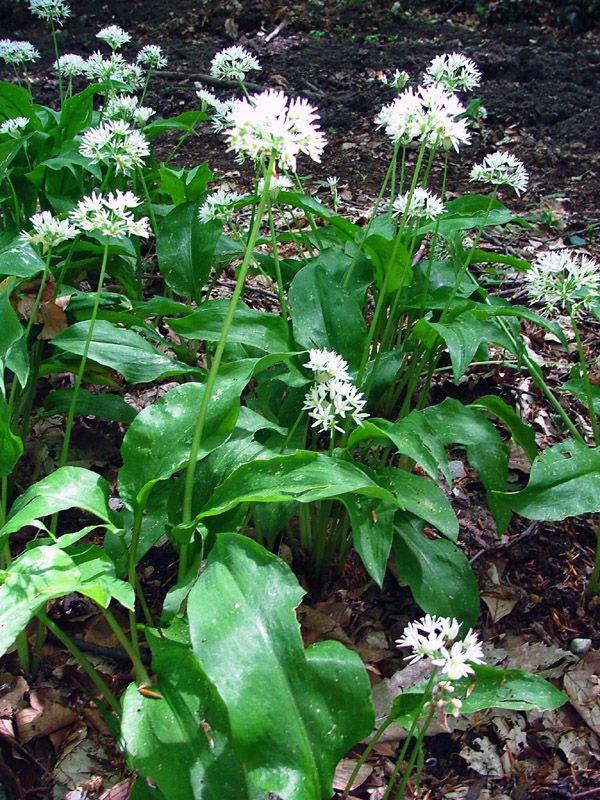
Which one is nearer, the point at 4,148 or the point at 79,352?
the point at 79,352

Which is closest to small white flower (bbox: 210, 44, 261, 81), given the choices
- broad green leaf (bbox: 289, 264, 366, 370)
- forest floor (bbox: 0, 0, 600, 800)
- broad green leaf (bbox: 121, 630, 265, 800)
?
broad green leaf (bbox: 289, 264, 366, 370)

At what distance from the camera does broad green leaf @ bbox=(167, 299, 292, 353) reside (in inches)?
81.4

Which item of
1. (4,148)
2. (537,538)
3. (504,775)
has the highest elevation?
(4,148)

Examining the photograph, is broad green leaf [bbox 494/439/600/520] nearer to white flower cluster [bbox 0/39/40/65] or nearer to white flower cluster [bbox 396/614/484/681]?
white flower cluster [bbox 396/614/484/681]

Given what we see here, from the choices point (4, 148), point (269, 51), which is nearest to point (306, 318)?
point (4, 148)

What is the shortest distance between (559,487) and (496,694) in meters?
0.66

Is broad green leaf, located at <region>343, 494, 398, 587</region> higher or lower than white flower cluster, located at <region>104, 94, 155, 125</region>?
lower

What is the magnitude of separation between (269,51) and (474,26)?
92.9 inches

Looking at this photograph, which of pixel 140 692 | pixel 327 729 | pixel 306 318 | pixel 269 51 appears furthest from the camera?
pixel 269 51

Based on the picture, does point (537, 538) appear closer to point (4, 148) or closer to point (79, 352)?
point (79, 352)

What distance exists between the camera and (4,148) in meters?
2.85

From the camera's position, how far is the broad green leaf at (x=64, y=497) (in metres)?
1.51

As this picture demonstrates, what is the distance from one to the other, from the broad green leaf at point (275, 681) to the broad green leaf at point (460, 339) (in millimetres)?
875

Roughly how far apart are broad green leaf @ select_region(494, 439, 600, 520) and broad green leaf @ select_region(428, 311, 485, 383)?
1.16 feet
